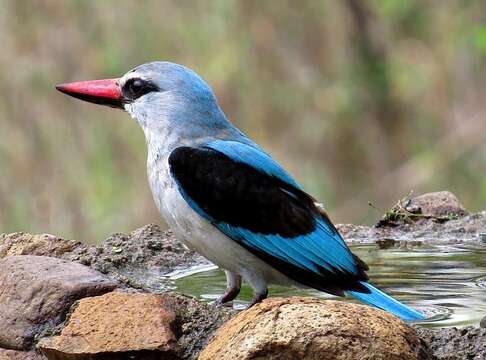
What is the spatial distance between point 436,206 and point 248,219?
1.94m

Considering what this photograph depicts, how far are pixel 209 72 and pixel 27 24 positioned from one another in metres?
1.61

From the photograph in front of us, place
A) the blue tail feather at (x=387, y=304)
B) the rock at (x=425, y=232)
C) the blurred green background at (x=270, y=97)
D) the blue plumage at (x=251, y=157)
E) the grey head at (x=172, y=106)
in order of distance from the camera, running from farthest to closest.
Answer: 1. the blurred green background at (x=270, y=97)
2. the rock at (x=425, y=232)
3. the grey head at (x=172, y=106)
4. the blue plumage at (x=251, y=157)
5. the blue tail feather at (x=387, y=304)

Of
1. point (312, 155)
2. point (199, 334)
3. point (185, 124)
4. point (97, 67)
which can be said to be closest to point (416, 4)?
point (312, 155)

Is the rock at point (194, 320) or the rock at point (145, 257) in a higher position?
the rock at point (145, 257)

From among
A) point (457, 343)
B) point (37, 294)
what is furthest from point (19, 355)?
point (457, 343)

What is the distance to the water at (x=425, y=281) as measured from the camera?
453 cm

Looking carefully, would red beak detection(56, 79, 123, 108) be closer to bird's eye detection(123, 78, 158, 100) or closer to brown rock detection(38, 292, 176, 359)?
bird's eye detection(123, 78, 158, 100)

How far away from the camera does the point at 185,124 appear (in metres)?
4.75

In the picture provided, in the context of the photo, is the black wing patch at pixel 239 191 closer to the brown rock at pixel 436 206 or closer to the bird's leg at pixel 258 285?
the bird's leg at pixel 258 285

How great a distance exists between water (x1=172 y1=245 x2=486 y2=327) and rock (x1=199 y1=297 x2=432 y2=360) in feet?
2.08

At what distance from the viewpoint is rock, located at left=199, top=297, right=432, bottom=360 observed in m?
3.63

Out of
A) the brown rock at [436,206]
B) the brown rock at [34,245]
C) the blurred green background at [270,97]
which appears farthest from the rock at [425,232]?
the blurred green background at [270,97]

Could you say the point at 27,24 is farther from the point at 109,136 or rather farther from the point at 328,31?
the point at 328,31

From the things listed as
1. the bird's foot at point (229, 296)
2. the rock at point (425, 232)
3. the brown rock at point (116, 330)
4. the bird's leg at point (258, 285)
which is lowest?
the brown rock at point (116, 330)
